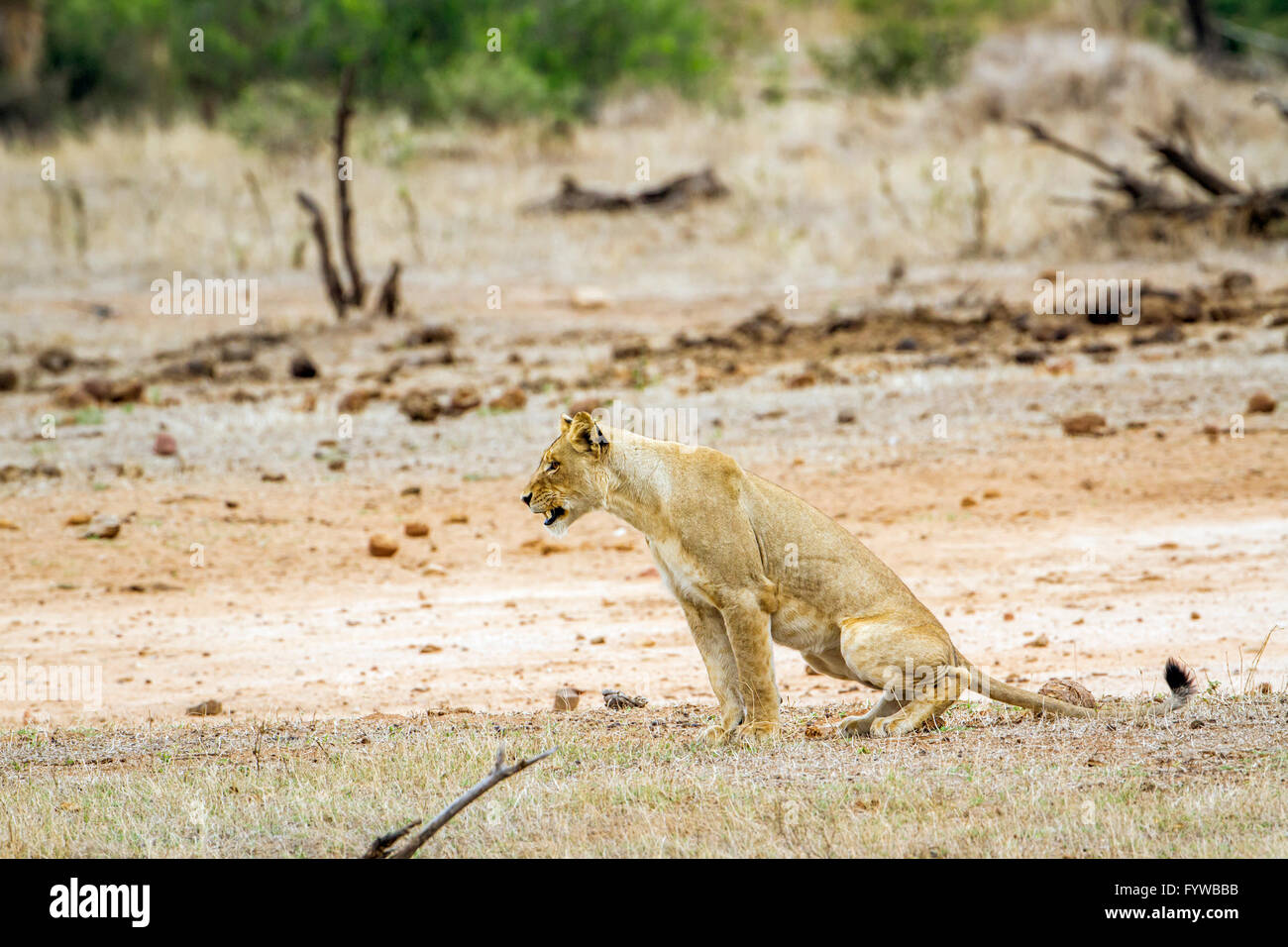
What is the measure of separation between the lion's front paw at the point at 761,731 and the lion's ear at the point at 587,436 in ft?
3.86

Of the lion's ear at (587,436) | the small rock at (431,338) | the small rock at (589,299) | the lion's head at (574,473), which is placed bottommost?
the small rock at (431,338)

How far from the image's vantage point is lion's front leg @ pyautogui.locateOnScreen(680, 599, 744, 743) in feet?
20.5

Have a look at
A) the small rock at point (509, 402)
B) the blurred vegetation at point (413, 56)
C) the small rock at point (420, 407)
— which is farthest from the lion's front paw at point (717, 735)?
the blurred vegetation at point (413, 56)

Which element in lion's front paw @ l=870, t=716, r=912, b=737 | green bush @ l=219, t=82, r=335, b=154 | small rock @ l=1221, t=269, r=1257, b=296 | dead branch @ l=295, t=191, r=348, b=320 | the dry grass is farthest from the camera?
green bush @ l=219, t=82, r=335, b=154

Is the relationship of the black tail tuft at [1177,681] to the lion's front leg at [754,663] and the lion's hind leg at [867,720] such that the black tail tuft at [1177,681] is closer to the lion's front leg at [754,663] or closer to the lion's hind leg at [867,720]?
the lion's hind leg at [867,720]

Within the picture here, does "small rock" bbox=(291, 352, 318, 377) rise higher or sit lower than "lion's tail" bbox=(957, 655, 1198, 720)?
higher

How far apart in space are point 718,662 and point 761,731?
1.03 feet

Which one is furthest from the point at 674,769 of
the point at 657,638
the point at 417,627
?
the point at 417,627

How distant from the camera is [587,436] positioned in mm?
6098

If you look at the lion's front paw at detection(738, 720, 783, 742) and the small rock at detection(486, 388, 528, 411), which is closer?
the lion's front paw at detection(738, 720, 783, 742)

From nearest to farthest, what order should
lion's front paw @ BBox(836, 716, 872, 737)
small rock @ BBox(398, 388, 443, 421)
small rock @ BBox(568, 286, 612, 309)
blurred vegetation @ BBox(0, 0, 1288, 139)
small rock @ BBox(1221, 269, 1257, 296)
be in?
lion's front paw @ BBox(836, 716, 872, 737) → small rock @ BBox(398, 388, 443, 421) → small rock @ BBox(1221, 269, 1257, 296) → small rock @ BBox(568, 286, 612, 309) → blurred vegetation @ BBox(0, 0, 1288, 139)

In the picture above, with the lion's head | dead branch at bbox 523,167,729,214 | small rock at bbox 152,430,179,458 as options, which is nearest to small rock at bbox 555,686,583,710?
the lion's head

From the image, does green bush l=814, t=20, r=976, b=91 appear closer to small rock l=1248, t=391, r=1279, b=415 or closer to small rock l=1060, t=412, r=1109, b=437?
small rock l=1248, t=391, r=1279, b=415

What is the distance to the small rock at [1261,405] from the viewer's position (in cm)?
1298
